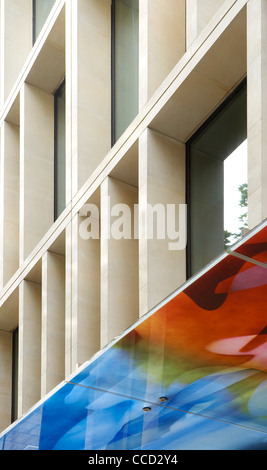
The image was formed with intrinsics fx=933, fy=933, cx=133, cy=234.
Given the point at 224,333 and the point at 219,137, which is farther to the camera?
the point at 219,137

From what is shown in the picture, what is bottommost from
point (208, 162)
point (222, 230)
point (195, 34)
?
point (222, 230)

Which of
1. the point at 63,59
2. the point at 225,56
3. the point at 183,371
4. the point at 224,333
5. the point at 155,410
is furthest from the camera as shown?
the point at 63,59

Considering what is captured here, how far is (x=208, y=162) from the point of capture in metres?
16.8

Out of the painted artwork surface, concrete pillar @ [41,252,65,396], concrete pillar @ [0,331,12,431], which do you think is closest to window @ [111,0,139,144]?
concrete pillar @ [41,252,65,396]

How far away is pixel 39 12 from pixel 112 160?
34.8 feet

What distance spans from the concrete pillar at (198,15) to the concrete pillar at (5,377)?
1345 cm

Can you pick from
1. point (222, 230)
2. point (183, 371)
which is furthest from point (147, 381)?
point (222, 230)

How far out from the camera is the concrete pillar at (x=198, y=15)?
15.7 meters

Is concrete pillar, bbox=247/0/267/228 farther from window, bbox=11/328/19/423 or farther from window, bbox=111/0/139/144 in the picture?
window, bbox=11/328/19/423

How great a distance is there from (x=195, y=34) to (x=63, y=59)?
959 centimetres

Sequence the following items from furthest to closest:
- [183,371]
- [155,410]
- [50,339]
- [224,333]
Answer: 1. [50,339]
2. [155,410]
3. [183,371]
4. [224,333]

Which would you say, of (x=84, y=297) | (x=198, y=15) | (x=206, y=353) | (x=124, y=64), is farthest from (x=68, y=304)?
(x=206, y=353)

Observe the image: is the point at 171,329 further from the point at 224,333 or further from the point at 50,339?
the point at 50,339

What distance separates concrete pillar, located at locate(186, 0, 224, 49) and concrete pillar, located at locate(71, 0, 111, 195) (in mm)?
5203
